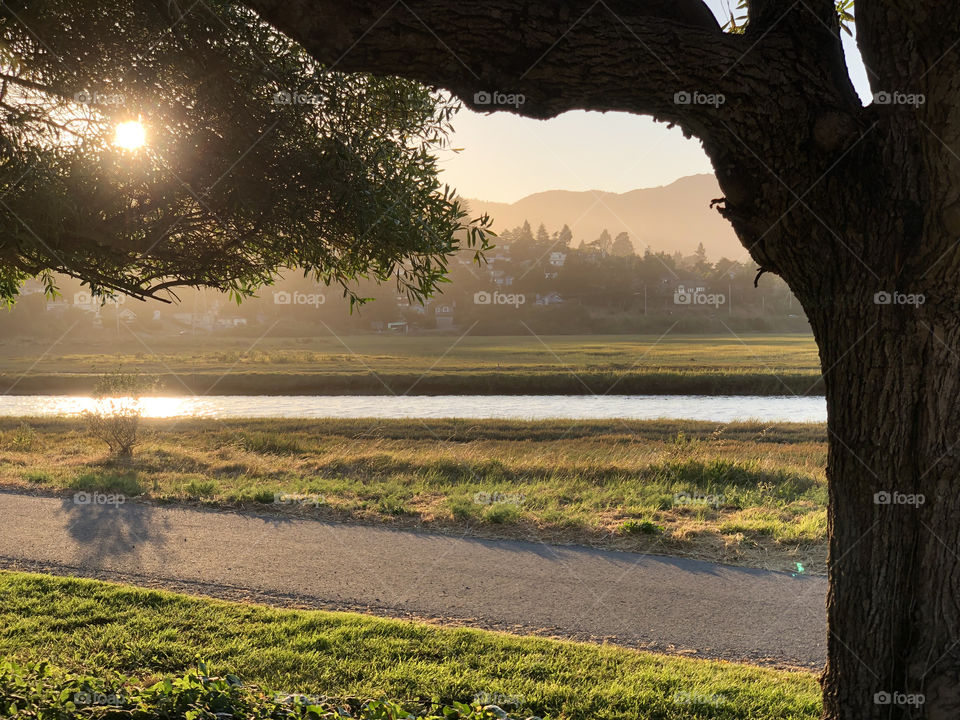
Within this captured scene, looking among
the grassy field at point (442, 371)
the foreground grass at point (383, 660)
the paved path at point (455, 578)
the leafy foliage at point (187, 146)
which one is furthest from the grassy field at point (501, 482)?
the grassy field at point (442, 371)

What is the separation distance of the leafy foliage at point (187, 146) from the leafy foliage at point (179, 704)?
2.60 metres

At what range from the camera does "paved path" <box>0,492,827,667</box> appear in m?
6.55

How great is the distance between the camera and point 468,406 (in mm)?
38062

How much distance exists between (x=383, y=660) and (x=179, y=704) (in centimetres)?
169

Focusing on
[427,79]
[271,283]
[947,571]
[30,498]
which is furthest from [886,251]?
[30,498]

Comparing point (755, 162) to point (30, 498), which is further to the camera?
point (30, 498)

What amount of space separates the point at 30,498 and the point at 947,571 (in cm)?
1285

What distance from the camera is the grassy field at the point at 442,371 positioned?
1815 inches

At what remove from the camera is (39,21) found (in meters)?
4.71

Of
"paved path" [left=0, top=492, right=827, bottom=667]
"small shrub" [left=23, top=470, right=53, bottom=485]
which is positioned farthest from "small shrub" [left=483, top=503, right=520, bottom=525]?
"small shrub" [left=23, top=470, right=53, bottom=485]

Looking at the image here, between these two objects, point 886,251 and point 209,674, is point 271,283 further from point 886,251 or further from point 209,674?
point 886,251

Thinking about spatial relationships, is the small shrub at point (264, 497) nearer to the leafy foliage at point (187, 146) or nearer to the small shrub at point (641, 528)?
the small shrub at point (641, 528)

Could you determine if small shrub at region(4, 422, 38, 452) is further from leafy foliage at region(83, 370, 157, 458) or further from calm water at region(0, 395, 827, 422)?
calm water at region(0, 395, 827, 422)

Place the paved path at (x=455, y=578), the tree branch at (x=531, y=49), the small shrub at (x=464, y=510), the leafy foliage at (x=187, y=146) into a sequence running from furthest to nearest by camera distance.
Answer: the small shrub at (x=464, y=510)
the paved path at (x=455, y=578)
the leafy foliage at (x=187, y=146)
the tree branch at (x=531, y=49)
